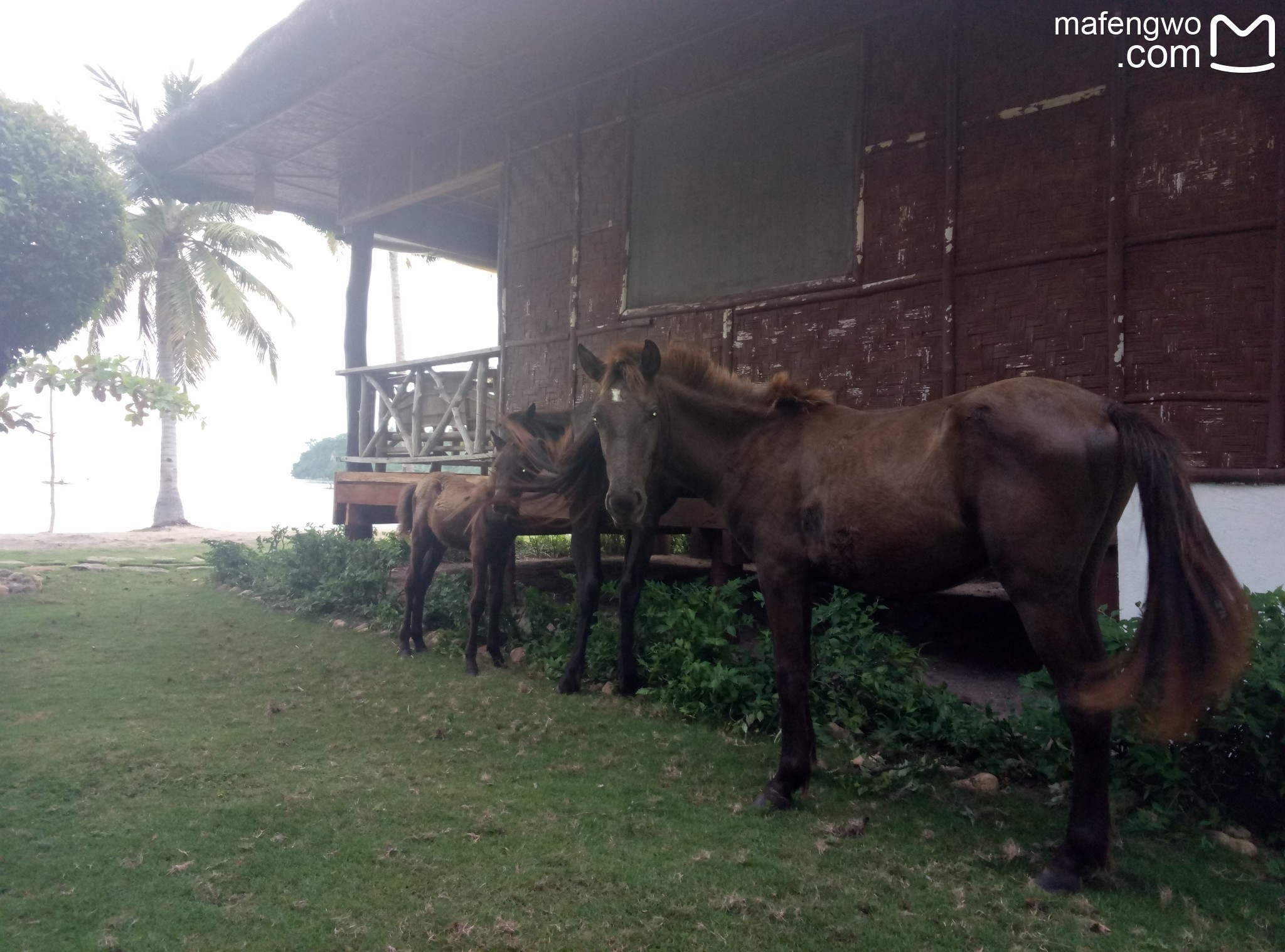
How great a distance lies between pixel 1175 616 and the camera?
2.73 meters

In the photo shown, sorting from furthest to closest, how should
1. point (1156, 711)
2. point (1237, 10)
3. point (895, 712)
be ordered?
point (1237, 10), point (895, 712), point (1156, 711)

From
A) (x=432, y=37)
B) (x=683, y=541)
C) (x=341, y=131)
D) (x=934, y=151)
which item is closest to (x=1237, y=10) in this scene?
(x=934, y=151)

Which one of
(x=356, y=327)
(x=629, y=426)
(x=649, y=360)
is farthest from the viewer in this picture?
(x=356, y=327)

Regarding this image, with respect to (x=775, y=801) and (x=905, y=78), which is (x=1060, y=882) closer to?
(x=775, y=801)

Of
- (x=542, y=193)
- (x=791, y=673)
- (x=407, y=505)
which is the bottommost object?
(x=791, y=673)

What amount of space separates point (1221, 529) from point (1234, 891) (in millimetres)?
2501

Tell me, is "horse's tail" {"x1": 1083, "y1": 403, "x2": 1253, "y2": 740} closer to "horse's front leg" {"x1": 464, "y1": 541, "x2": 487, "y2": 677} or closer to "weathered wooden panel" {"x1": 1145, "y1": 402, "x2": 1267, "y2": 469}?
"weathered wooden panel" {"x1": 1145, "y1": 402, "x2": 1267, "y2": 469}

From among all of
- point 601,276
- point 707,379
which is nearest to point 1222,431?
point 707,379

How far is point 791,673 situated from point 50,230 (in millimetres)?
9215

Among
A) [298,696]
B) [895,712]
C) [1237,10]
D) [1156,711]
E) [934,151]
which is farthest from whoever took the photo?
[934,151]

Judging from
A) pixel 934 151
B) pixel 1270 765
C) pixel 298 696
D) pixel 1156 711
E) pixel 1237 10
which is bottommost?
pixel 298 696

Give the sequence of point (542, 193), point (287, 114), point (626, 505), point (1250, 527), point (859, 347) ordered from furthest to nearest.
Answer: point (287, 114), point (542, 193), point (859, 347), point (1250, 527), point (626, 505)

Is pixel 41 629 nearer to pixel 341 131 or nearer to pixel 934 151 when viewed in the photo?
pixel 341 131

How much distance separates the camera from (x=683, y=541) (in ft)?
37.3
